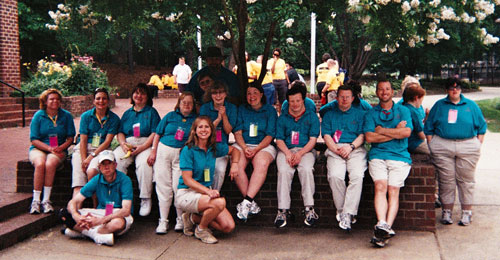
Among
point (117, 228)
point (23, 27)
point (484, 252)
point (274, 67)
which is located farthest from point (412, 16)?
point (23, 27)

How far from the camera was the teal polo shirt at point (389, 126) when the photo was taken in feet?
18.9

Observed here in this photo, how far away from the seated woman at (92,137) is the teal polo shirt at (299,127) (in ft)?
6.70

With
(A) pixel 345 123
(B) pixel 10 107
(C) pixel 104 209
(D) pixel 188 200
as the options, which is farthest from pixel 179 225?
(B) pixel 10 107

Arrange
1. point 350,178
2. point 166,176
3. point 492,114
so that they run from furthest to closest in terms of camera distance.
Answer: point 492,114
point 166,176
point 350,178

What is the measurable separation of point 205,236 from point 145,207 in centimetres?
95

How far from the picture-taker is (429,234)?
5.70 m

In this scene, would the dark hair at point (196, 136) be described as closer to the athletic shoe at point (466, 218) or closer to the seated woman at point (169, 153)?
the seated woman at point (169, 153)

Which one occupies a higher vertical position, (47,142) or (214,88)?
(214,88)

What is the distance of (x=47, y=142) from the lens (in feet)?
20.7

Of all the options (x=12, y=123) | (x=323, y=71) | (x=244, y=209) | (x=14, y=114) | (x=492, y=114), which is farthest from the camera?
(x=492, y=114)

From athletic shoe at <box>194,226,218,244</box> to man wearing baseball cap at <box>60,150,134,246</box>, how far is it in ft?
2.50

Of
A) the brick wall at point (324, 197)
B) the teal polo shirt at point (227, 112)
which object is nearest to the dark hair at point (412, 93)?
the brick wall at point (324, 197)

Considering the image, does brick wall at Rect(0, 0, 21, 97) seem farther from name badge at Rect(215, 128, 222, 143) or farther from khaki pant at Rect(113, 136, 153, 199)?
name badge at Rect(215, 128, 222, 143)

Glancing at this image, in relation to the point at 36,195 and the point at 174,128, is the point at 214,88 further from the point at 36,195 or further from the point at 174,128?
the point at 36,195
